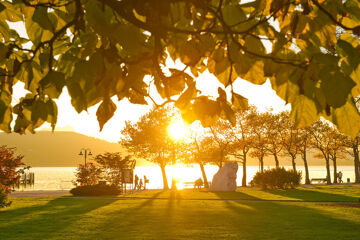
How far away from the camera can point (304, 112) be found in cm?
164

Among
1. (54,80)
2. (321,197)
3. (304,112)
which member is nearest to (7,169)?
(54,80)

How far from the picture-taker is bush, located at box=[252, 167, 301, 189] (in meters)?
37.4

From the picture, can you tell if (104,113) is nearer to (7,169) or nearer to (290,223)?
(290,223)

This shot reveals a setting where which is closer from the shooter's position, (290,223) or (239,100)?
(239,100)

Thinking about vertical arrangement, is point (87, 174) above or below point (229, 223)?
above

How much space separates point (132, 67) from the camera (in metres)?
1.81

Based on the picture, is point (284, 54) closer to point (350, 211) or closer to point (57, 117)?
→ point (57, 117)

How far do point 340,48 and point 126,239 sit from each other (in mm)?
11591

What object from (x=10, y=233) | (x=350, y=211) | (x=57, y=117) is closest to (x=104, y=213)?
(x=10, y=233)

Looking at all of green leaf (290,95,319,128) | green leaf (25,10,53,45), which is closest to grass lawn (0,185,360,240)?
green leaf (25,10,53,45)

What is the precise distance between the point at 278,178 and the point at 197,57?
37099 millimetres

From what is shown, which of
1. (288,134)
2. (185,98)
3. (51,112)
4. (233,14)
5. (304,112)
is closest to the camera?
(304,112)

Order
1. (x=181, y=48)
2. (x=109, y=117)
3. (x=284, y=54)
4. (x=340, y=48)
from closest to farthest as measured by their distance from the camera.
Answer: (x=340, y=48)
(x=109, y=117)
(x=284, y=54)
(x=181, y=48)

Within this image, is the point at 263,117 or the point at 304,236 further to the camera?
the point at 263,117
